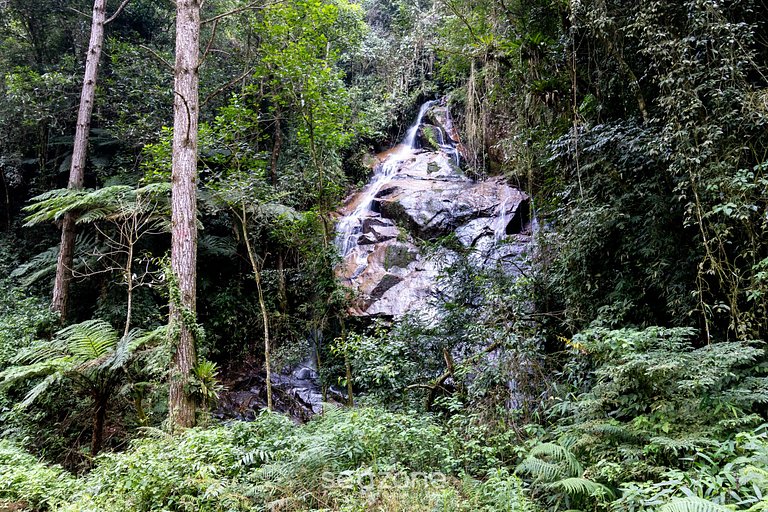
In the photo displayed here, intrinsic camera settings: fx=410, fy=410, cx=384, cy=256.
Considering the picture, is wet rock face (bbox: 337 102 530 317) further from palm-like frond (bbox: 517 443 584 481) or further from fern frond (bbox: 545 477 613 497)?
fern frond (bbox: 545 477 613 497)

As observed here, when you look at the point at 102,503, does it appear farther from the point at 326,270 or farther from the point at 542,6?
the point at 542,6

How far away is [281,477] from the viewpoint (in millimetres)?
3471

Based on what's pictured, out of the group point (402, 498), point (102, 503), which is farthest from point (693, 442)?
point (102, 503)

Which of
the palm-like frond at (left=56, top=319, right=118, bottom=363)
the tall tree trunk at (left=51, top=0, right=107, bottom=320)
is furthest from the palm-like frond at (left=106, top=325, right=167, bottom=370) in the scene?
the tall tree trunk at (left=51, top=0, right=107, bottom=320)

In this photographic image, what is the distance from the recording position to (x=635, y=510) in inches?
112

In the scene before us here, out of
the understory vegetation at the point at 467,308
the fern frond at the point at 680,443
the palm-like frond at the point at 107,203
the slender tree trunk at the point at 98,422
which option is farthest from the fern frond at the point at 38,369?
the fern frond at the point at 680,443

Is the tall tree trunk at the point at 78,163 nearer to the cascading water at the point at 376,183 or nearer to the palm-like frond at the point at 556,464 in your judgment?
the cascading water at the point at 376,183

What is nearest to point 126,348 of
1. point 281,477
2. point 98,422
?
point 98,422

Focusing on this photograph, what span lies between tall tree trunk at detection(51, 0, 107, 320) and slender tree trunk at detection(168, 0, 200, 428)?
4482 millimetres

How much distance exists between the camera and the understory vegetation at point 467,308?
3354mm

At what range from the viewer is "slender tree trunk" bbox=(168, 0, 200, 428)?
5023 mm

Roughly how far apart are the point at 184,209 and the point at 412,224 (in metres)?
6.93

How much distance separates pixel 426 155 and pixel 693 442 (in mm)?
12347

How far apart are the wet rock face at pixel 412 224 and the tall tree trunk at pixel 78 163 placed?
5763 mm
